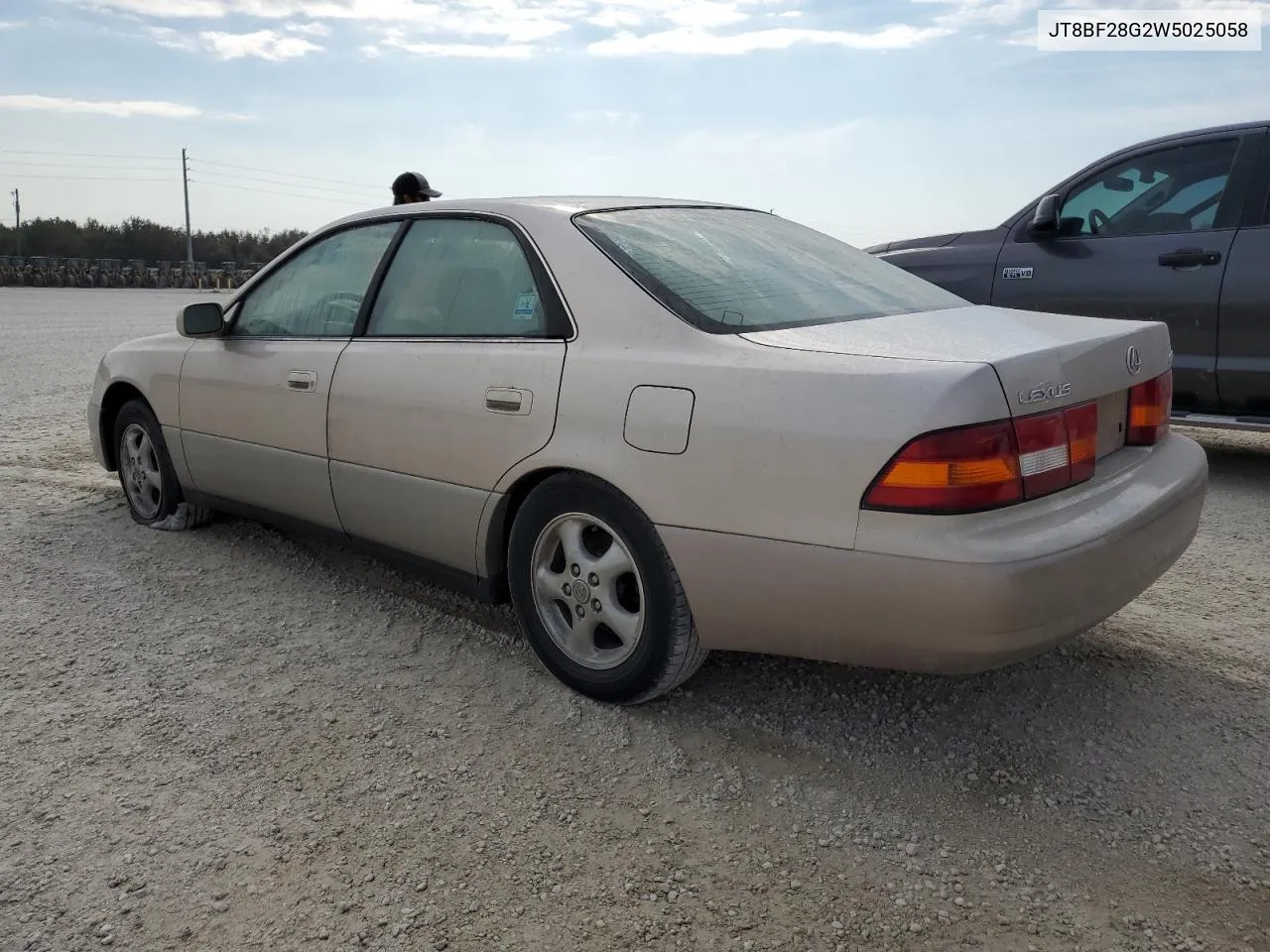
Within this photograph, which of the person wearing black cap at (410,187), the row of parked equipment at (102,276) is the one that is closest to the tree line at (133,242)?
the row of parked equipment at (102,276)

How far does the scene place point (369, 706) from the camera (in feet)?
9.73

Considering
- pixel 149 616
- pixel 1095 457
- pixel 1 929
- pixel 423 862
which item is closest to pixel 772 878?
pixel 423 862

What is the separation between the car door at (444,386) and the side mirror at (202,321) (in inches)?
34.5

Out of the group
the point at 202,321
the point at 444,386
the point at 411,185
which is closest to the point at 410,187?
the point at 411,185

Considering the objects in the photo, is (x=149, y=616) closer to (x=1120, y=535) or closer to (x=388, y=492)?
(x=388, y=492)

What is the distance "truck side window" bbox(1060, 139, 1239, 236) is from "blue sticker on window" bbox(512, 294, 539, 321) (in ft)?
13.6

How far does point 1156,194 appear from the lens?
5.82 metres

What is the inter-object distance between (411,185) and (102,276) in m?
40.4

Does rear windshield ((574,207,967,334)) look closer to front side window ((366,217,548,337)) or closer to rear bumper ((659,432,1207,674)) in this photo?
front side window ((366,217,548,337))

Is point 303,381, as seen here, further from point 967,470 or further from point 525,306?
point 967,470

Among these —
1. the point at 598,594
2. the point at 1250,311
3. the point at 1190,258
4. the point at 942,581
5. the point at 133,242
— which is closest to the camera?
the point at 942,581

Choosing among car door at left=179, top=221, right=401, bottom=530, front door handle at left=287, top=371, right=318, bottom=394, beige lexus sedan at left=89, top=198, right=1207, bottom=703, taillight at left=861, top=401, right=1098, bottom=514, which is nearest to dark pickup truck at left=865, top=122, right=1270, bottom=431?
beige lexus sedan at left=89, top=198, right=1207, bottom=703

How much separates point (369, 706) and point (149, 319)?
60.6 ft

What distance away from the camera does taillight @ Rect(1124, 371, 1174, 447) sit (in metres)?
2.85
